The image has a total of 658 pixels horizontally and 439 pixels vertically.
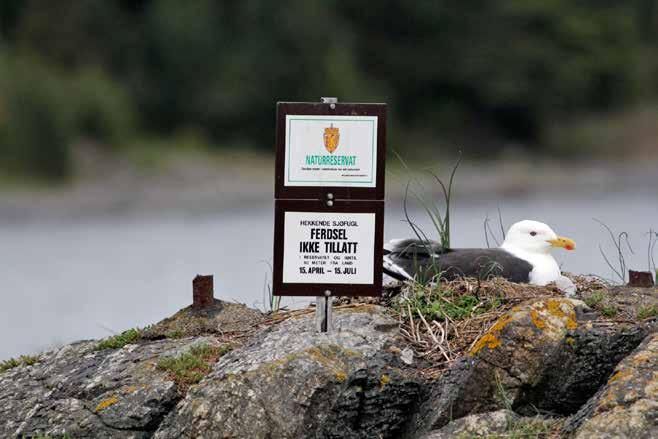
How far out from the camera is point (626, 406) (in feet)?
19.3

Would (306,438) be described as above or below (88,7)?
below

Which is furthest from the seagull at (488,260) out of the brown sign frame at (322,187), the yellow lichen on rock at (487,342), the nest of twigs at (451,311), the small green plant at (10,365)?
the small green plant at (10,365)

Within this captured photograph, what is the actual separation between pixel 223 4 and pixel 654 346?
40.4 metres

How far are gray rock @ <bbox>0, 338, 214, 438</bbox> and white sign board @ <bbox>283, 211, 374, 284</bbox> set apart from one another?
2.34 feet

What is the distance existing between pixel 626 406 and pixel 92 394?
2795mm

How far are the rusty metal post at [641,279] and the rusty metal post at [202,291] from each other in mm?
2497

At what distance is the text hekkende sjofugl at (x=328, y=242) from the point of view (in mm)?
7062

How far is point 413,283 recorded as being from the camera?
7715 millimetres

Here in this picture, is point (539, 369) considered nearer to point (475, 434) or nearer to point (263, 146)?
point (475, 434)

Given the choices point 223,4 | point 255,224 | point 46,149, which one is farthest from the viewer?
point 223,4

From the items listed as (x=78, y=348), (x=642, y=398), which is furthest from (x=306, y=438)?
(x=78, y=348)

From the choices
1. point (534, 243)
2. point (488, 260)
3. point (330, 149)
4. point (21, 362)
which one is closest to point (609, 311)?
point (488, 260)

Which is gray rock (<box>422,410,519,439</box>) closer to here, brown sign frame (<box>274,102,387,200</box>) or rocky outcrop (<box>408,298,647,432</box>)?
rocky outcrop (<box>408,298,647,432</box>)

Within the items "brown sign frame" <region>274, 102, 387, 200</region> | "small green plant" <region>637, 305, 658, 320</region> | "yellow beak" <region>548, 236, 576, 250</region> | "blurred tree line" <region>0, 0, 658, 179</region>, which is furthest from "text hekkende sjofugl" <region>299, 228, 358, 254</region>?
"blurred tree line" <region>0, 0, 658, 179</region>
